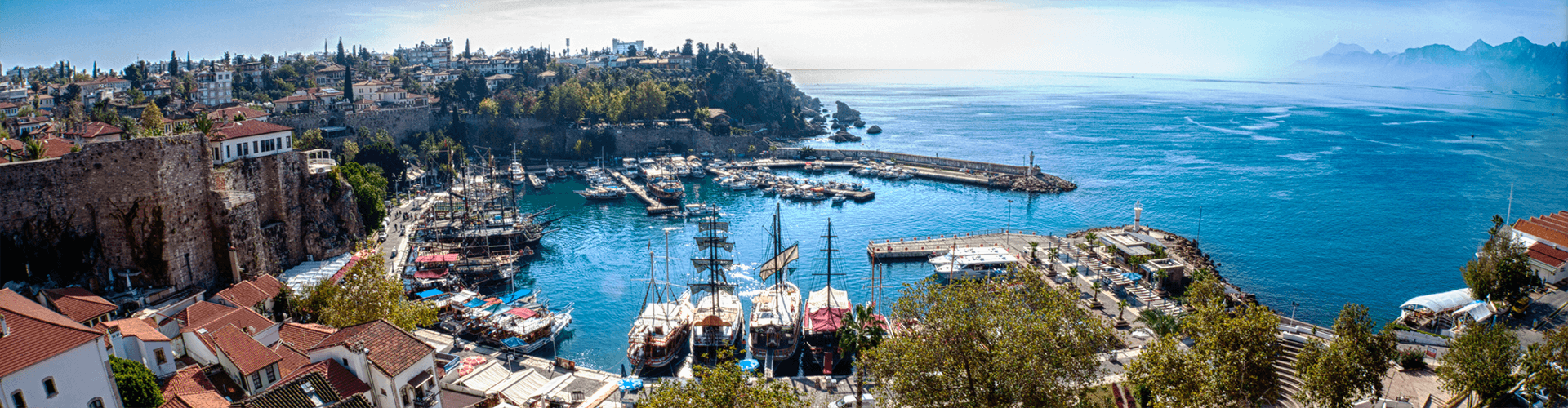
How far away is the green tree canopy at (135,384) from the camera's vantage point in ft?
64.6

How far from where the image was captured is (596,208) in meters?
67.1

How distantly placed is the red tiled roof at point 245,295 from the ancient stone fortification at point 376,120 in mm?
47880

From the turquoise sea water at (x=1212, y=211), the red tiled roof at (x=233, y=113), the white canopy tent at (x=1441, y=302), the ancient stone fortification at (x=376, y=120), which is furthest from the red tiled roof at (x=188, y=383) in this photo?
the ancient stone fortification at (x=376, y=120)

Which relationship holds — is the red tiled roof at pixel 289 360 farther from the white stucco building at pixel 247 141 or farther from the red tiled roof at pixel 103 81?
the red tiled roof at pixel 103 81

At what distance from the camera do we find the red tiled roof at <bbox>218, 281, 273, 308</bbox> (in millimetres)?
30250

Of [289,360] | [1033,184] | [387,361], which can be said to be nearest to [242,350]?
[289,360]

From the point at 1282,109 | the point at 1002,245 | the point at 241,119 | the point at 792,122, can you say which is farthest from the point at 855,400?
the point at 1282,109

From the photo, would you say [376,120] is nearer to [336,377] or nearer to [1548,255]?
[336,377]

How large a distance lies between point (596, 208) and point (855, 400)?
151 feet

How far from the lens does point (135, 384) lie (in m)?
20.0

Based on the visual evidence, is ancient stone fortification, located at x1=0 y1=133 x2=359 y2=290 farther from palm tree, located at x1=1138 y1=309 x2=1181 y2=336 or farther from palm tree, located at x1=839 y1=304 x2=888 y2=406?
palm tree, located at x1=1138 y1=309 x2=1181 y2=336

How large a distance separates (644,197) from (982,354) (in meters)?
54.5

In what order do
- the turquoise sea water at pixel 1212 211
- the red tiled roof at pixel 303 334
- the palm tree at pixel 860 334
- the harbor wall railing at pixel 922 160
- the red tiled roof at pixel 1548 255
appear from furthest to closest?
the harbor wall railing at pixel 922 160
the turquoise sea water at pixel 1212 211
the red tiled roof at pixel 1548 255
the palm tree at pixel 860 334
the red tiled roof at pixel 303 334

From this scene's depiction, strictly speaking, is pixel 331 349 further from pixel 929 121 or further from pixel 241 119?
pixel 929 121
